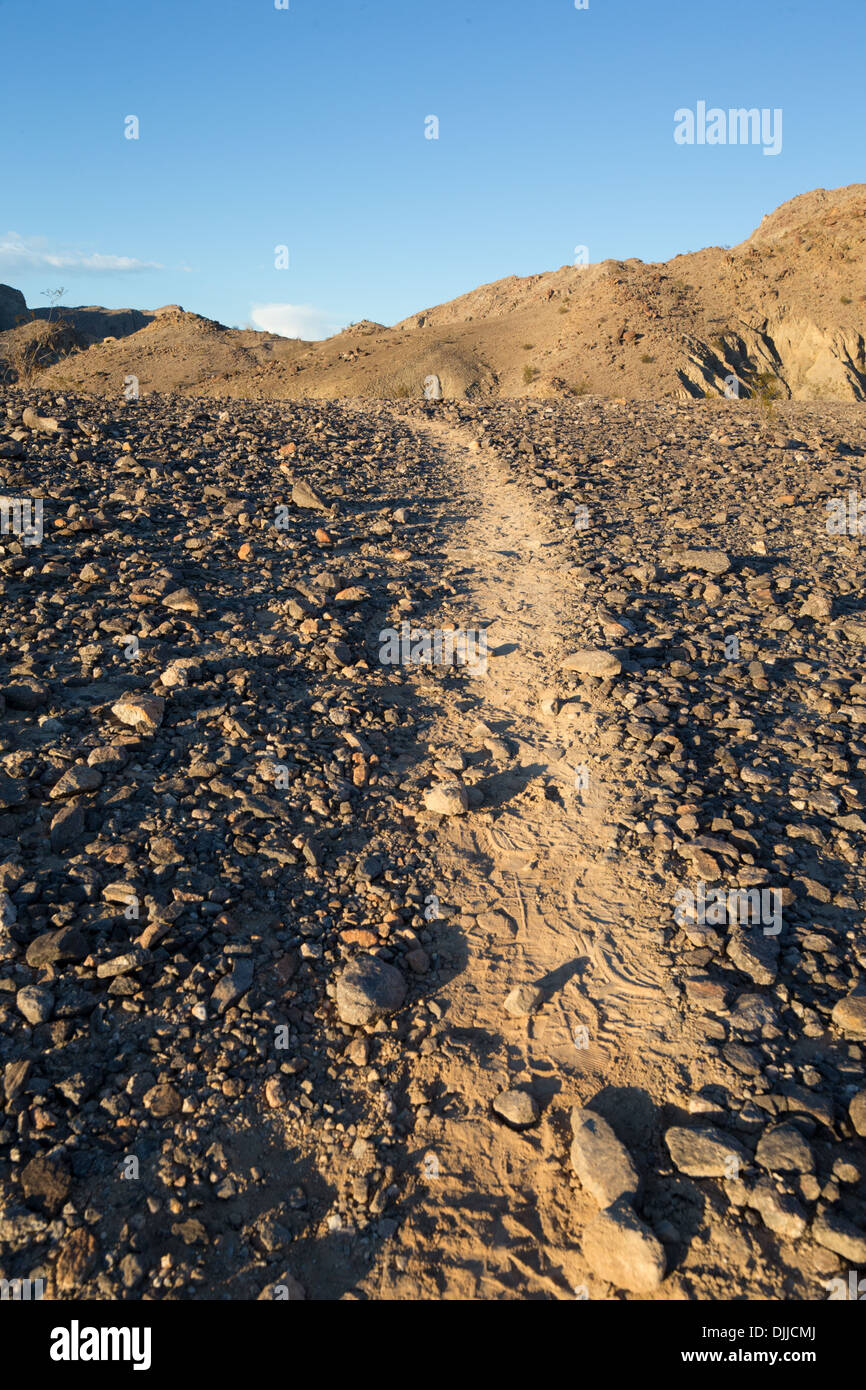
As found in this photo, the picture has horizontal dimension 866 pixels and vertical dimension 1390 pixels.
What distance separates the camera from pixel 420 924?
4.11 metres

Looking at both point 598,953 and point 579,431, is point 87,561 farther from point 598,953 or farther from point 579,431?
point 579,431

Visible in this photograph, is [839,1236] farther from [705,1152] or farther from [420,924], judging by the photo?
[420,924]

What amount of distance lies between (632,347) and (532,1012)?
3078 centimetres

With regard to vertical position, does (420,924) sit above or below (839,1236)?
above

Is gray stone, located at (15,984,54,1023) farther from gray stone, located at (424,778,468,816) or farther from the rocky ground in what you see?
gray stone, located at (424,778,468,816)

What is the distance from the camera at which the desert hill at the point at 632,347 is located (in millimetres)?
29125

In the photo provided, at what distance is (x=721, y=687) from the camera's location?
5.99 meters

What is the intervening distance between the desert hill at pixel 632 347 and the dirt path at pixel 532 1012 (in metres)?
23.5

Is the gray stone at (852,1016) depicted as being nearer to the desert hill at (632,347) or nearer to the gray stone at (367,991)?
the gray stone at (367,991)

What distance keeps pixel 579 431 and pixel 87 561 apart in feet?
30.1

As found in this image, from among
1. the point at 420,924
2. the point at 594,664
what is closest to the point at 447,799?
the point at 420,924

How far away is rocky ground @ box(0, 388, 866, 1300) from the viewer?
282 centimetres

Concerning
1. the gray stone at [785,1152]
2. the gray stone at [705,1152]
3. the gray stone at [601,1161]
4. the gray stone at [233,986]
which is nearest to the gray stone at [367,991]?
the gray stone at [233,986]
